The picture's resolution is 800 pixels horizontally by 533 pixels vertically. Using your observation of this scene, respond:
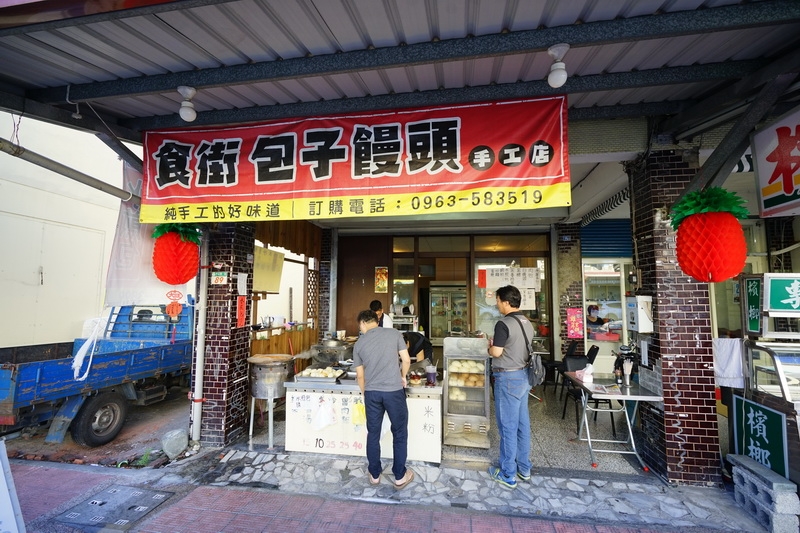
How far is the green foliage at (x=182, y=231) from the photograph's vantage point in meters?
4.53

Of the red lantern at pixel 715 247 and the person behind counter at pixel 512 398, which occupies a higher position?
the red lantern at pixel 715 247

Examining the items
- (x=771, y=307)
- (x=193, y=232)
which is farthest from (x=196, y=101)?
(x=771, y=307)

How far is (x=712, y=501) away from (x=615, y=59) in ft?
15.3

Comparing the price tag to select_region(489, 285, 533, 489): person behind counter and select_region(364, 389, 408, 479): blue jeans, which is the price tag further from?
select_region(489, 285, 533, 489): person behind counter

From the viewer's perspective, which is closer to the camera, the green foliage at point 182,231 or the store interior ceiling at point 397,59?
the store interior ceiling at point 397,59

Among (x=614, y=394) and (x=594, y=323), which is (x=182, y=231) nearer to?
(x=614, y=394)

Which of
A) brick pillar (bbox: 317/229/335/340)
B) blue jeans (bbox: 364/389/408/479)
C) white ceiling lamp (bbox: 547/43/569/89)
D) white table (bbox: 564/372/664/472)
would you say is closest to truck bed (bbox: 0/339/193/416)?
brick pillar (bbox: 317/229/335/340)

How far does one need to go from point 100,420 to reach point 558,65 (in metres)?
7.81

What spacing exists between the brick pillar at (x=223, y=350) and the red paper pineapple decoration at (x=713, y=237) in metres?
5.57

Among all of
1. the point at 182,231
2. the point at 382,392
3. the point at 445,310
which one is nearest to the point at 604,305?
the point at 445,310

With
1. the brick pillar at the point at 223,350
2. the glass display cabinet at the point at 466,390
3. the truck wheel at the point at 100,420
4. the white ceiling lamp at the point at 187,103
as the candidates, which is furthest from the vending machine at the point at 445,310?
the white ceiling lamp at the point at 187,103

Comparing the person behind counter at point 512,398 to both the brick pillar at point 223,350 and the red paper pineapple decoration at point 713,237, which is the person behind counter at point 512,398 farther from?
the brick pillar at point 223,350

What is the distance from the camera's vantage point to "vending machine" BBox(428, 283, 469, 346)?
1092 cm

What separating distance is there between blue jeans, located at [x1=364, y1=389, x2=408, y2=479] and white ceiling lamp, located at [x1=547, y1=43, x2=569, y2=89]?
3.48 metres
